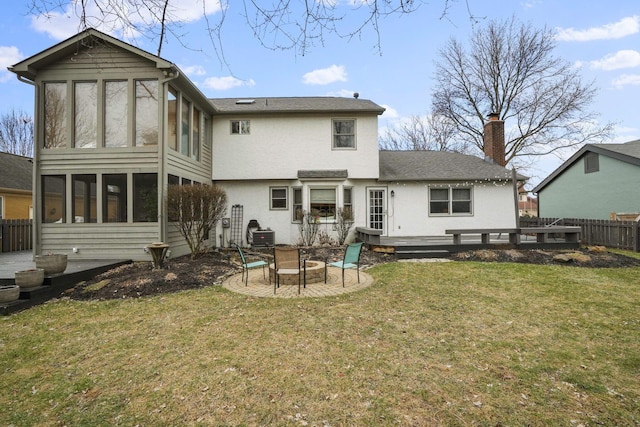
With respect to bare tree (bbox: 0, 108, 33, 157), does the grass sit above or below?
below

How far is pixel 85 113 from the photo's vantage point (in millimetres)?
9375

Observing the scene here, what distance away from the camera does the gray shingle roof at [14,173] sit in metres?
15.9

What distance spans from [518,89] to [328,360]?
96.2 ft

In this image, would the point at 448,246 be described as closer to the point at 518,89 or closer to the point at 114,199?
the point at 114,199

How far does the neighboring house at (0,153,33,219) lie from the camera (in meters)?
15.5

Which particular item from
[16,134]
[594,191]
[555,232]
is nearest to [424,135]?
[594,191]

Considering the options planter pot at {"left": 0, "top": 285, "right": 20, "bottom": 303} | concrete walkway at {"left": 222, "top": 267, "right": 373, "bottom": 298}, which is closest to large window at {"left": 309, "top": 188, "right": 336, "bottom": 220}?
concrete walkway at {"left": 222, "top": 267, "right": 373, "bottom": 298}

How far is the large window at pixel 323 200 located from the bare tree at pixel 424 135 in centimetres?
2048

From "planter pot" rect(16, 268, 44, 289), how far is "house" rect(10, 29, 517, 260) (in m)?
3.05

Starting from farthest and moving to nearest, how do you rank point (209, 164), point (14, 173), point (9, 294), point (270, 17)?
point (14, 173)
point (209, 164)
point (9, 294)
point (270, 17)

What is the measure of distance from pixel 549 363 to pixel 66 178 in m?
12.1

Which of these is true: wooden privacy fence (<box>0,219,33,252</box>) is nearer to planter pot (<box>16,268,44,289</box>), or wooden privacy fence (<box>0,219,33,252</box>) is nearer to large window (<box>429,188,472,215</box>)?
planter pot (<box>16,268,44,289</box>)

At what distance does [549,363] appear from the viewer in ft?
11.7

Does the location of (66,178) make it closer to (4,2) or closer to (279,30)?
(4,2)
